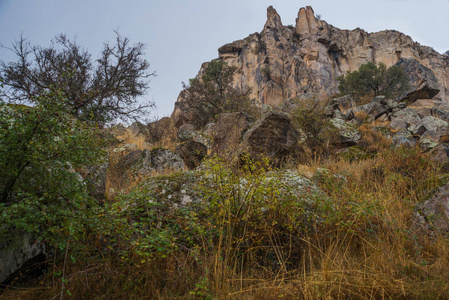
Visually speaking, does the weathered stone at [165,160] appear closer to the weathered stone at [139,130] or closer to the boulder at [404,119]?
the weathered stone at [139,130]

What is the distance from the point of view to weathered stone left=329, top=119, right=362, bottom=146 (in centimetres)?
860

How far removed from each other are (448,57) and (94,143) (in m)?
65.9

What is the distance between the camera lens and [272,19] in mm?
42281

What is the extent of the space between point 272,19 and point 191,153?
141 feet

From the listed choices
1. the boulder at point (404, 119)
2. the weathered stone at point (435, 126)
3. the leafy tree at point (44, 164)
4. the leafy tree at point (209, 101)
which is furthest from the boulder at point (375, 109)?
the leafy tree at point (44, 164)

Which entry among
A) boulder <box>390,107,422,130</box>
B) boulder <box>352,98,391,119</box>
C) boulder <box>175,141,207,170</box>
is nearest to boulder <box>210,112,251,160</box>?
boulder <box>175,141,207,170</box>

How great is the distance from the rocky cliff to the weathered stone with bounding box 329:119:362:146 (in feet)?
90.9

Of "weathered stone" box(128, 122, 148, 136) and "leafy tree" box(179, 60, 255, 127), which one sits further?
"leafy tree" box(179, 60, 255, 127)

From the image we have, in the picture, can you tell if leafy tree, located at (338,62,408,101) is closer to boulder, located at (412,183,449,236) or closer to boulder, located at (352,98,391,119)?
boulder, located at (352,98,391,119)

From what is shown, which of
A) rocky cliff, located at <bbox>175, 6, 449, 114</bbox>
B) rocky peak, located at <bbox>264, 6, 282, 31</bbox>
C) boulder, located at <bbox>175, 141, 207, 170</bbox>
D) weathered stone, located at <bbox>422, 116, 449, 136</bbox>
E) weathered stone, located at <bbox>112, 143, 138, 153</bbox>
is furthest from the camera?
rocky peak, located at <bbox>264, 6, 282, 31</bbox>

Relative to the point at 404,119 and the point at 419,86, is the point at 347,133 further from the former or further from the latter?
the point at 419,86

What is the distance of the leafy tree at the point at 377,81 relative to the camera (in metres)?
22.8

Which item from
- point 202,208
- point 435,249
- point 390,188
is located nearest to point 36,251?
point 202,208

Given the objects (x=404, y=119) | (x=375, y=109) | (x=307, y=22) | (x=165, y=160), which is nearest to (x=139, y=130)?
(x=165, y=160)
